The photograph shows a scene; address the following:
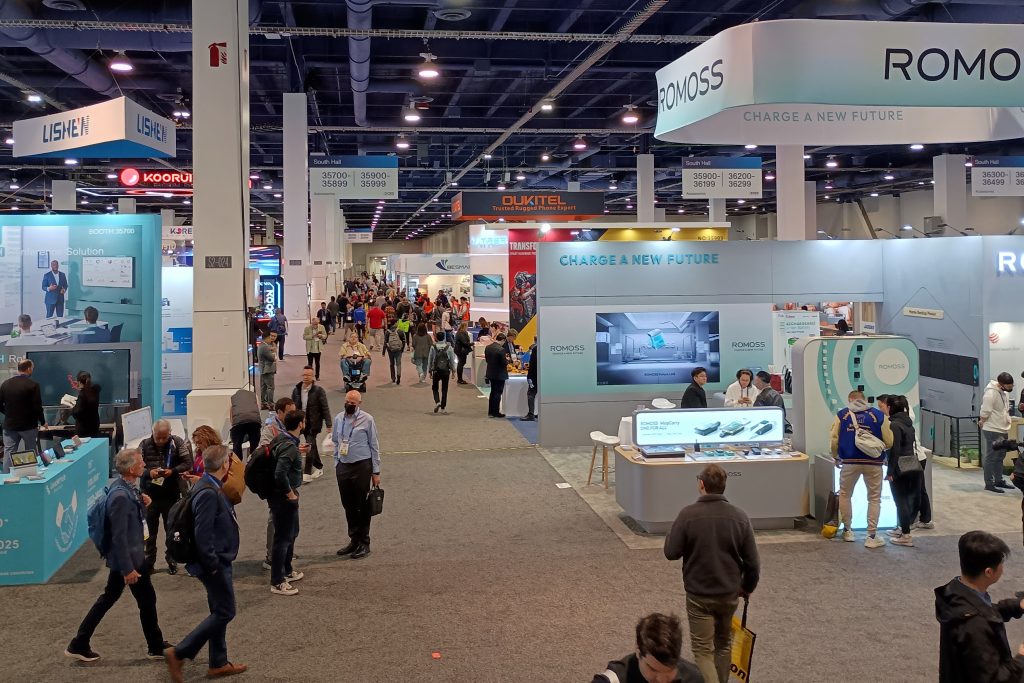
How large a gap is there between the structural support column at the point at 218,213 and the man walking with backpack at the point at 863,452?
20.3ft

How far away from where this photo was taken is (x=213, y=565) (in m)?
4.74

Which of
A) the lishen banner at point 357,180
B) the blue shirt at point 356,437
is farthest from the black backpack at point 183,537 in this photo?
the lishen banner at point 357,180

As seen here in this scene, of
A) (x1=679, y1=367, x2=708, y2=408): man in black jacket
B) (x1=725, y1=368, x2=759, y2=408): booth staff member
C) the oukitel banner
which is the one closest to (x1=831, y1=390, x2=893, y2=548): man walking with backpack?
(x1=679, y1=367, x2=708, y2=408): man in black jacket

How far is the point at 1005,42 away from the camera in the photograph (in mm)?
5078

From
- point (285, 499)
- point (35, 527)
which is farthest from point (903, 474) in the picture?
point (35, 527)

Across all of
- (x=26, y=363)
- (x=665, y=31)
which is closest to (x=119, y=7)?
(x=26, y=363)

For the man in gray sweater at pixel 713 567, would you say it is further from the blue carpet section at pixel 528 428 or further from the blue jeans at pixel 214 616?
the blue carpet section at pixel 528 428

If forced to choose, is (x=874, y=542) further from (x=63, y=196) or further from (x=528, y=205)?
(x=63, y=196)

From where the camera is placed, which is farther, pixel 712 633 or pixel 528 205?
pixel 528 205

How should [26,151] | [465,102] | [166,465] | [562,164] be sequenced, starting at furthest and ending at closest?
1. [562,164]
2. [465,102]
3. [26,151]
4. [166,465]

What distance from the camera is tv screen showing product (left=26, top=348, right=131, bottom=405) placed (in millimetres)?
10578

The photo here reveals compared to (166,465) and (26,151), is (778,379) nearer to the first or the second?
(166,465)

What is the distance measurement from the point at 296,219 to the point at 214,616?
1534cm

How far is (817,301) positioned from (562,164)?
16078mm
